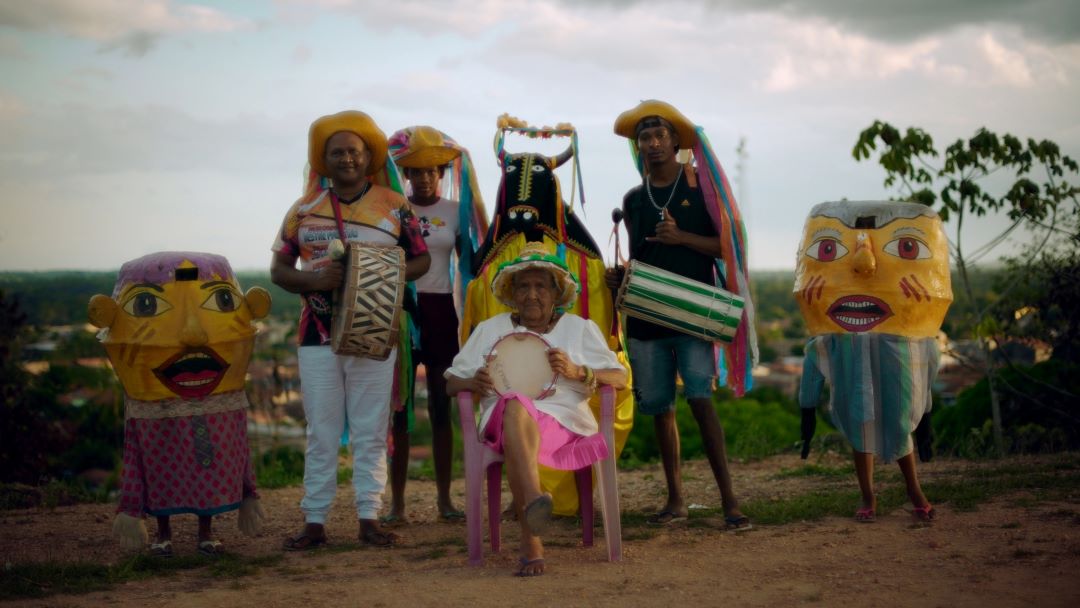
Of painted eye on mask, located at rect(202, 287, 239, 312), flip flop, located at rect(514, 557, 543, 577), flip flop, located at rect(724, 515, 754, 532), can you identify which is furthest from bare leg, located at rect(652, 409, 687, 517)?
painted eye on mask, located at rect(202, 287, 239, 312)

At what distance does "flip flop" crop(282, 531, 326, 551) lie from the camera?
5777 mm

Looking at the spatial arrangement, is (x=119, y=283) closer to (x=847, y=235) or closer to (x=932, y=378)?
(x=847, y=235)

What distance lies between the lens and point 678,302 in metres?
5.85

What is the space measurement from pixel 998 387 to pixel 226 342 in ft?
23.3

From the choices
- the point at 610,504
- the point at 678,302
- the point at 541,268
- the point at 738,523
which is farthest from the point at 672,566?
the point at 541,268

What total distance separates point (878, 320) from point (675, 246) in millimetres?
1193

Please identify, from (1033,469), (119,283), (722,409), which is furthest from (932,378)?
(722,409)

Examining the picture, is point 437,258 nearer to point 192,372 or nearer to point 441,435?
point 441,435

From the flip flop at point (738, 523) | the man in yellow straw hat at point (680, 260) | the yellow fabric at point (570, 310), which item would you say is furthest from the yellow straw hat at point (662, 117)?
the flip flop at point (738, 523)

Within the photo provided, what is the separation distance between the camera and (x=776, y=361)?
40250mm

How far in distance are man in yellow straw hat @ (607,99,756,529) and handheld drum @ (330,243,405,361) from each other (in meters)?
1.31

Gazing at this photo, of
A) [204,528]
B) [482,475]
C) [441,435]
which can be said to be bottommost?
[204,528]

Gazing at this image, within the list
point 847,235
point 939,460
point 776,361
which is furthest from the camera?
point 776,361

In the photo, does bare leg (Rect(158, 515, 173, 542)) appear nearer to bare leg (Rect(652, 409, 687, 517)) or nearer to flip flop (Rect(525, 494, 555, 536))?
flip flop (Rect(525, 494, 555, 536))
